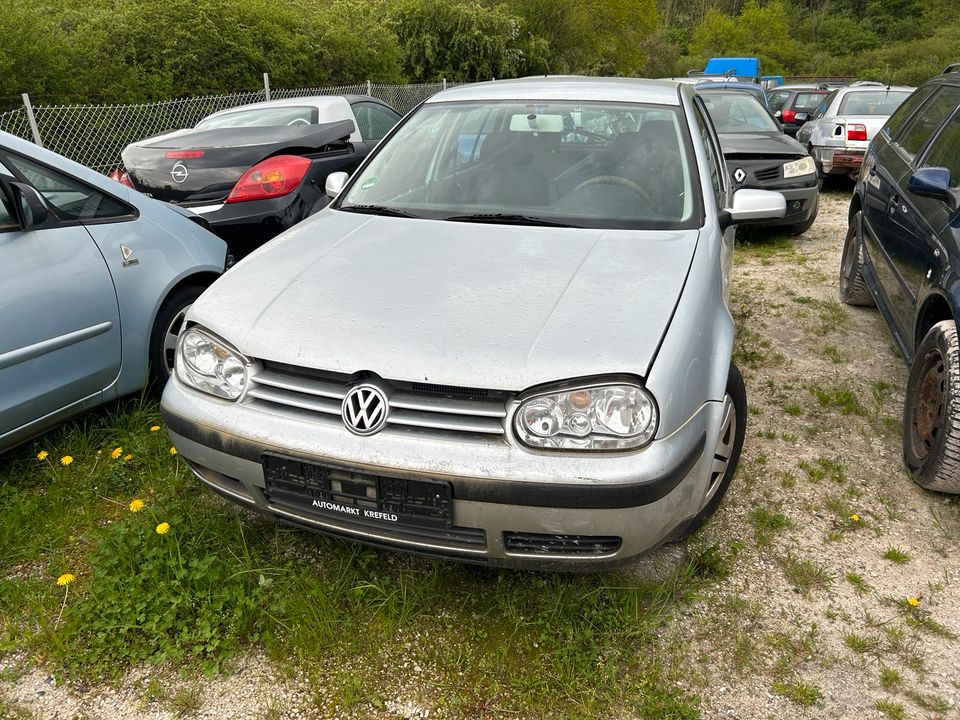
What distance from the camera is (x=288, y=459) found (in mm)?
2137

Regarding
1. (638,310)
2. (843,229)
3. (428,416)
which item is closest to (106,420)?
(428,416)

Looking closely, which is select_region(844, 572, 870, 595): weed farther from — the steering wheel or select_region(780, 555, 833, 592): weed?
the steering wheel

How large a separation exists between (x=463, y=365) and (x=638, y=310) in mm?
587

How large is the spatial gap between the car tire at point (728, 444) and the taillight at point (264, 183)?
10.5 feet

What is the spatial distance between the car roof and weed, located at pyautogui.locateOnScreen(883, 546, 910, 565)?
7.04 ft

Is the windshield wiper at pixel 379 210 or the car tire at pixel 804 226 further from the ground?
the windshield wiper at pixel 379 210

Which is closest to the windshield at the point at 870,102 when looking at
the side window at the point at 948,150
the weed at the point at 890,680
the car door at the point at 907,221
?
the car door at the point at 907,221

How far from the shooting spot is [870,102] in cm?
1129

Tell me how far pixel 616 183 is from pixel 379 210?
102 cm

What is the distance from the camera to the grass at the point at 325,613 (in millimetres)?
2156

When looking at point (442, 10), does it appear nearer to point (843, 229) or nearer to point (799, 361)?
point (843, 229)

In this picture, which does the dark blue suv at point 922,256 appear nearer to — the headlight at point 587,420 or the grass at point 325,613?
the grass at point 325,613

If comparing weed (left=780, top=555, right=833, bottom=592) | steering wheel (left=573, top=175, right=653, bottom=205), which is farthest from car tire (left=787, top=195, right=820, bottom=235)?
weed (left=780, top=555, right=833, bottom=592)

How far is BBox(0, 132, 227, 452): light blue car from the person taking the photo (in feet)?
9.43
